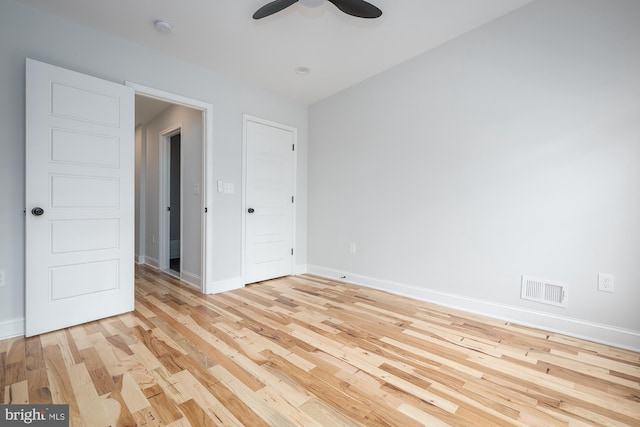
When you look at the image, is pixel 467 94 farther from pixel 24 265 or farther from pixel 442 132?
pixel 24 265

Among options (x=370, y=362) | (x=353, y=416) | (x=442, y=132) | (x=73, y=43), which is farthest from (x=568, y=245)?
(x=73, y=43)

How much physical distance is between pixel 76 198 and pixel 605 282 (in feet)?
13.6

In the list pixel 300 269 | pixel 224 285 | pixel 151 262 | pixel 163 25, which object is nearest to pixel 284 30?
pixel 163 25

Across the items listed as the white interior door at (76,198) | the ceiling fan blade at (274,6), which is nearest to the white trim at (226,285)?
the white interior door at (76,198)

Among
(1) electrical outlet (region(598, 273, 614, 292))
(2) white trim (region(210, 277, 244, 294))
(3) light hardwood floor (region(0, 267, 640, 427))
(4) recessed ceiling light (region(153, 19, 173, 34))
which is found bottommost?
(3) light hardwood floor (region(0, 267, 640, 427))

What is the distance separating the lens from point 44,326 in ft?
7.14

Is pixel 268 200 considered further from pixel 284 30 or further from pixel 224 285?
pixel 284 30

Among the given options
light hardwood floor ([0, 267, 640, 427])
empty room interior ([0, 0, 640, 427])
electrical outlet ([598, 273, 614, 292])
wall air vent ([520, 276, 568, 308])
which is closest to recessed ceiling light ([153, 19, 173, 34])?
empty room interior ([0, 0, 640, 427])

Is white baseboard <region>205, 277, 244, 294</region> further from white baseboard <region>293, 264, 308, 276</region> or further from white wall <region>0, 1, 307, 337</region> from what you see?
white baseboard <region>293, 264, 308, 276</region>

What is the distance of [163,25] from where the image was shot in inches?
94.7

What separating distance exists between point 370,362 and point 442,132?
2274 mm

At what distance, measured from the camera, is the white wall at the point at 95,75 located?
83.1 inches

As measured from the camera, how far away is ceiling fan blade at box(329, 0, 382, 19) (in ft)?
6.34

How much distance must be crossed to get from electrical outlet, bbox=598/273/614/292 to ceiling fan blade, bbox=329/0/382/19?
8.32 feet
